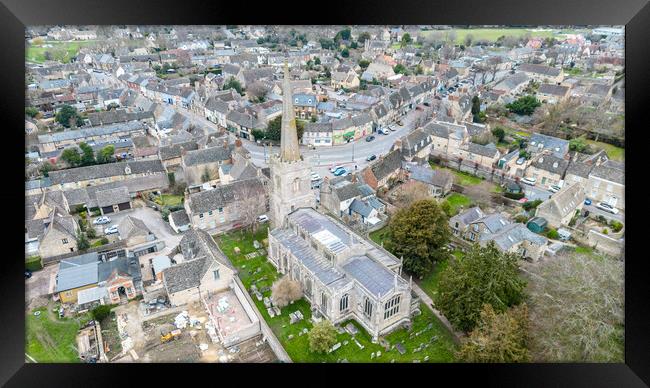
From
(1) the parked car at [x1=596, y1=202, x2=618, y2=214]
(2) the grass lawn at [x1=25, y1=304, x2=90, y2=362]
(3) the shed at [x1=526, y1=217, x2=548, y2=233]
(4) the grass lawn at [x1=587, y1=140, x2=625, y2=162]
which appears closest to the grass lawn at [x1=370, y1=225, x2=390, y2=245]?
(3) the shed at [x1=526, y1=217, x2=548, y2=233]

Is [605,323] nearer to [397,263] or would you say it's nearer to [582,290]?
[582,290]

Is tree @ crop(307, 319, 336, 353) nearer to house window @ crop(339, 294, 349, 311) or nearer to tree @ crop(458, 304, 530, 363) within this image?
house window @ crop(339, 294, 349, 311)

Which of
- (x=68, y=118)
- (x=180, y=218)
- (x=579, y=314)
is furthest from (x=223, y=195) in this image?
Answer: (x=68, y=118)

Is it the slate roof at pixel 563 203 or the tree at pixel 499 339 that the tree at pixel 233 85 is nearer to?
the slate roof at pixel 563 203

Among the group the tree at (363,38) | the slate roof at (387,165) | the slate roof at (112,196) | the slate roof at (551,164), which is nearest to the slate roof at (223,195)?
the slate roof at (112,196)

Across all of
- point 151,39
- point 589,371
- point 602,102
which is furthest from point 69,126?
point 602,102
